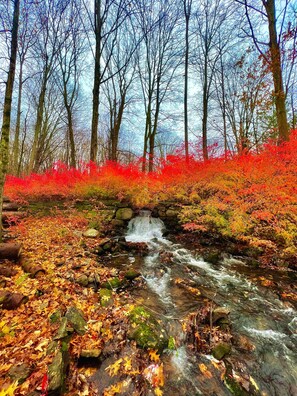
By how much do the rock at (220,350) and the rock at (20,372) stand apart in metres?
2.41

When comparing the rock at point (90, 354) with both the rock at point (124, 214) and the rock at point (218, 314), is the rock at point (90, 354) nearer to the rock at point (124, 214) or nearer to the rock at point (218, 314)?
the rock at point (218, 314)

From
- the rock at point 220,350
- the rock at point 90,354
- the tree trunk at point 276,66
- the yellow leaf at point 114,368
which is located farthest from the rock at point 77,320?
the tree trunk at point 276,66

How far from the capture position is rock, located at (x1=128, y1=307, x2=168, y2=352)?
283cm

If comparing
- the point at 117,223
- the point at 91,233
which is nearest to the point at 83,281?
the point at 91,233

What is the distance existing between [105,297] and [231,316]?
2457 mm

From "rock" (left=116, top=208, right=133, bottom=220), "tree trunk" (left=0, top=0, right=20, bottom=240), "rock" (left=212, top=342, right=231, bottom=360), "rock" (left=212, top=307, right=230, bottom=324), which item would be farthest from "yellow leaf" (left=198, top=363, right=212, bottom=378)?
"rock" (left=116, top=208, right=133, bottom=220)

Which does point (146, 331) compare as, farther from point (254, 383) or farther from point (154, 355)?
point (254, 383)

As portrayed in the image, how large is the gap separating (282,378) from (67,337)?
2.95 metres

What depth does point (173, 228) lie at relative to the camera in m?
8.48

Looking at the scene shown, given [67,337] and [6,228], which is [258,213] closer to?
[67,337]

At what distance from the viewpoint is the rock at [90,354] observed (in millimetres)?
2484

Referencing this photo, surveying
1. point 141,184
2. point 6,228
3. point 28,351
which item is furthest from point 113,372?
point 141,184

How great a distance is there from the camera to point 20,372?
6.59ft

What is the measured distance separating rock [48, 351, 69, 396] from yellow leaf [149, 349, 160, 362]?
43.9 inches
